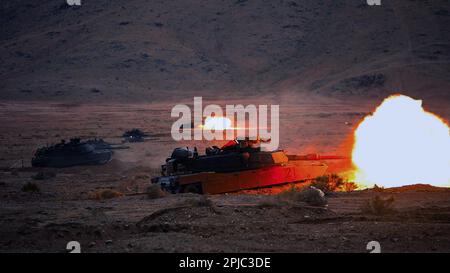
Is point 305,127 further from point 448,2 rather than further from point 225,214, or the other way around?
point 448,2

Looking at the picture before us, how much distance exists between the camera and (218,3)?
9281 cm

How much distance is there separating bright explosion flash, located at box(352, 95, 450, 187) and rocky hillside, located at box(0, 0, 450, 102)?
1537 inches

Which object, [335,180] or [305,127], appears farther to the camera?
[305,127]

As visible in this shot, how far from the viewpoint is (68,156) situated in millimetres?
30562

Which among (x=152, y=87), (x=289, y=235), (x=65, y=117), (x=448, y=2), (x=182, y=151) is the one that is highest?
(x=448, y=2)

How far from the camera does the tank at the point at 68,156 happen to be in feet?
98.8

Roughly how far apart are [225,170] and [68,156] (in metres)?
12.3

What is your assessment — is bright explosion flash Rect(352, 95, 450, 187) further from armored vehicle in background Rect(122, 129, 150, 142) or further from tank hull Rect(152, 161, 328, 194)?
armored vehicle in background Rect(122, 129, 150, 142)

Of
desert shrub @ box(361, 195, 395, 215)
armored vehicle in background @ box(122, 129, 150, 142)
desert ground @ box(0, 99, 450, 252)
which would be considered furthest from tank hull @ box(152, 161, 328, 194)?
armored vehicle in background @ box(122, 129, 150, 142)

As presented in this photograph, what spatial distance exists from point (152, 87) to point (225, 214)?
61.3 m

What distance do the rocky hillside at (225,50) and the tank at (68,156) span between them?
39223mm

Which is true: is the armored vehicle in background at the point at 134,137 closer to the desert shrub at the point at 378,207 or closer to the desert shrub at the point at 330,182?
the desert shrub at the point at 330,182

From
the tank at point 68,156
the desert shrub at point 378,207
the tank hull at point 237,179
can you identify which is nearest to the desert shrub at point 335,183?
the tank hull at point 237,179

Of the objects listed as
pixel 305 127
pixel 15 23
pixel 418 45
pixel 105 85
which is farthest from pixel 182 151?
pixel 15 23
